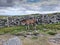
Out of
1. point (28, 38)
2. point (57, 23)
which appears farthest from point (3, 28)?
point (57, 23)

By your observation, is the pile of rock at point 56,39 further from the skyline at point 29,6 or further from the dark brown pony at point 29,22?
the skyline at point 29,6

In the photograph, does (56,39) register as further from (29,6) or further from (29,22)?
(29,6)

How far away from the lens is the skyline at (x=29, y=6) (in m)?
1.80

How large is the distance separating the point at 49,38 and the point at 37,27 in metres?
0.18

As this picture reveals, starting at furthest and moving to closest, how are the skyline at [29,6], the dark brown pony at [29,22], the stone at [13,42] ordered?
1. the skyline at [29,6]
2. the dark brown pony at [29,22]
3. the stone at [13,42]

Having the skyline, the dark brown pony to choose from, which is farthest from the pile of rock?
the skyline

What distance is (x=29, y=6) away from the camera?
1835 millimetres

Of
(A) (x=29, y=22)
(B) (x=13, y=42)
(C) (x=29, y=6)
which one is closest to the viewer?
(B) (x=13, y=42)

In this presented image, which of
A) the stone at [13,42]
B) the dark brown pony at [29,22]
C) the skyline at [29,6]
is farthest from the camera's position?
the skyline at [29,6]

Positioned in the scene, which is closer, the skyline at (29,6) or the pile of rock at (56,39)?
the pile of rock at (56,39)

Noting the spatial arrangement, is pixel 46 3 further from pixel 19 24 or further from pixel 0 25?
pixel 0 25

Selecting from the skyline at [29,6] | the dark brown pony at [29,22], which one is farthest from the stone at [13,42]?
the skyline at [29,6]

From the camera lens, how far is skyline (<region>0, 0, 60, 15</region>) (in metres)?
1.80

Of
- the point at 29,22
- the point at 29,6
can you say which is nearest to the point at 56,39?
the point at 29,22
